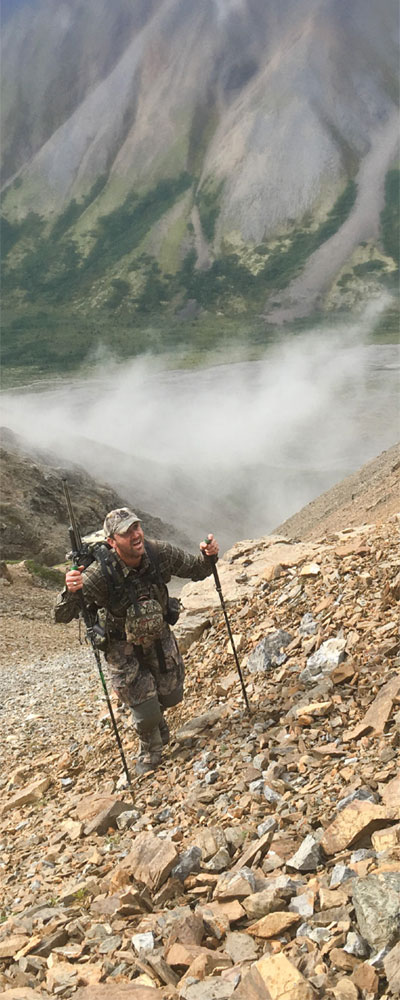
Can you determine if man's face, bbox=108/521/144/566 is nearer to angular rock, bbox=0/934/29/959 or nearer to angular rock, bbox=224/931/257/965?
angular rock, bbox=0/934/29/959

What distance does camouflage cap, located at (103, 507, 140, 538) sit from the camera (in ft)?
28.7

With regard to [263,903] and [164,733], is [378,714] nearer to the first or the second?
[263,903]

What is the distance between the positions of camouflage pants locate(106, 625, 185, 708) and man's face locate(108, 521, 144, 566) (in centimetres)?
99

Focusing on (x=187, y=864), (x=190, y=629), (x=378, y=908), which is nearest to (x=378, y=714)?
(x=187, y=864)

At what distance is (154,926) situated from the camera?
5.63m

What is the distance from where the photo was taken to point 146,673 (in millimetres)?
9352

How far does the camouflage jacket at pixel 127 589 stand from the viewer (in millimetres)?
8922

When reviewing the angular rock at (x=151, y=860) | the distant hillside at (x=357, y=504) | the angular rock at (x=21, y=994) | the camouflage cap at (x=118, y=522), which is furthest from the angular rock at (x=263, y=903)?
the distant hillside at (x=357, y=504)

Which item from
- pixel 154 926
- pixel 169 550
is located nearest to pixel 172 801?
pixel 154 926

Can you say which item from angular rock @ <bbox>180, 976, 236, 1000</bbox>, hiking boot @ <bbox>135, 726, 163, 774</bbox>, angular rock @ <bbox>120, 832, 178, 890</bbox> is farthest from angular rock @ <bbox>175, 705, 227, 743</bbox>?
angular rock @ <bbox>180, 976, 236, 1000</bbox>

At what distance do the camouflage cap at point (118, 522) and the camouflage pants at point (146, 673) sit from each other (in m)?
1.32

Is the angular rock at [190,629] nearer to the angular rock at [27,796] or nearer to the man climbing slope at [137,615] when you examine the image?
the man climbing slope at [137,615]

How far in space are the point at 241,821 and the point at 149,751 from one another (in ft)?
8.25

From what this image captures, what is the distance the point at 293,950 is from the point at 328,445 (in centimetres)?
11302
